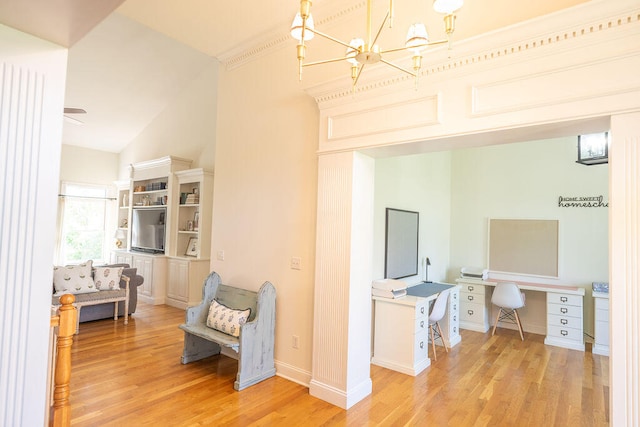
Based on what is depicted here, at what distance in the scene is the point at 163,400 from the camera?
2902 millimetres

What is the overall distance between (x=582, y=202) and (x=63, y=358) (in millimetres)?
6255

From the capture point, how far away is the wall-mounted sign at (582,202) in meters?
4.94

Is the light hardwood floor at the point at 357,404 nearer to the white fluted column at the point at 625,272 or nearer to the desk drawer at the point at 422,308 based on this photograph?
the desk drawer at the point at 422,308

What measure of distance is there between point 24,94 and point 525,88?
2536 millimetres

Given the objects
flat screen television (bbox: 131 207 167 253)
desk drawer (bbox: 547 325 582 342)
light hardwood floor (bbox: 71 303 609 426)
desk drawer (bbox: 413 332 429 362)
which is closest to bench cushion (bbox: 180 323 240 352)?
light hardwood floor (bbox: 71 303 609 426)

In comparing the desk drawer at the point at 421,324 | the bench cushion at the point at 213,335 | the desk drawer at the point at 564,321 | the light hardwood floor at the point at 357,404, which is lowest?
the light hardwood floor at the point at 357,404

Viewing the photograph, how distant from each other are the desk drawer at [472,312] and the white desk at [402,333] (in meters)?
1.76

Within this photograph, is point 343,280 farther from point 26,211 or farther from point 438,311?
point 26,211

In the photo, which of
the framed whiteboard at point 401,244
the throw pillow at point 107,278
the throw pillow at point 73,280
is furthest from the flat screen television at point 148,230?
the framed whiteboard at point 401,244

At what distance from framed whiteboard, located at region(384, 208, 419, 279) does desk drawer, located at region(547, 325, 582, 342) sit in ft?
6.37

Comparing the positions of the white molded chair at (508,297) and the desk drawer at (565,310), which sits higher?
the white molded chair at (508,297)

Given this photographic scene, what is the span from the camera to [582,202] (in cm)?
507

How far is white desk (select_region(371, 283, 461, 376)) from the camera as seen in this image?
361cm

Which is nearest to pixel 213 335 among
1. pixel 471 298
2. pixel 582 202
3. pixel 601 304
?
pixel 471 298
